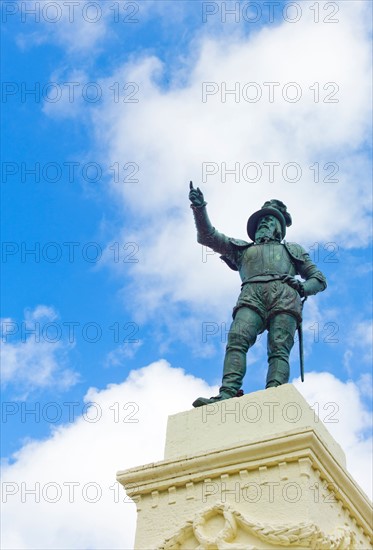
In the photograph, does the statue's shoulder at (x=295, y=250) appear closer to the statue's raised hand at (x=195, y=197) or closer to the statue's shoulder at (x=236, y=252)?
the statue's shoulder at (x=236, y=252)

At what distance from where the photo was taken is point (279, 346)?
425 inches

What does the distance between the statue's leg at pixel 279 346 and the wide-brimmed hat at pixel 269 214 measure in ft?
5.90

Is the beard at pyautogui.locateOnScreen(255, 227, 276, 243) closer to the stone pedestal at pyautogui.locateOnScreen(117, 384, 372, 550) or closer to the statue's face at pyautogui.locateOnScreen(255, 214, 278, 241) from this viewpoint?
the statue's face at pyautogui.locateOnScreen(255, 214, 278, 241)

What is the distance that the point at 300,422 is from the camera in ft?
31.6

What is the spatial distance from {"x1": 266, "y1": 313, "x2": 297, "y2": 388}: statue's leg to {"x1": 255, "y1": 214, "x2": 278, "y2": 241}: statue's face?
1.52 metres

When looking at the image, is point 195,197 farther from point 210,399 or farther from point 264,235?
point 210,399

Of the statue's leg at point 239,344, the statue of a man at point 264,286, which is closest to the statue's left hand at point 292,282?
the statue of a man at point 264,286

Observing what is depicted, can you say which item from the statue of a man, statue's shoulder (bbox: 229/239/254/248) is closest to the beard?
the statue of a man

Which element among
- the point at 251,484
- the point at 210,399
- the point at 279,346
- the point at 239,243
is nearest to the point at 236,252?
the point at 239,243

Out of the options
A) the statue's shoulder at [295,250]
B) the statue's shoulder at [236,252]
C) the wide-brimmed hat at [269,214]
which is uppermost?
the wide-brimmed hat at [269,214]

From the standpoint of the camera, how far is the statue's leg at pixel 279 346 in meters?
10.6

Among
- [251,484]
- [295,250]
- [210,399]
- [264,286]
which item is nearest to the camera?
[251,484]

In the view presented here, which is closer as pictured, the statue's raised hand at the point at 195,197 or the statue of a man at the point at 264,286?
the statue of a man at the point at 264,286

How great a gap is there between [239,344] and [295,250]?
1.90m
